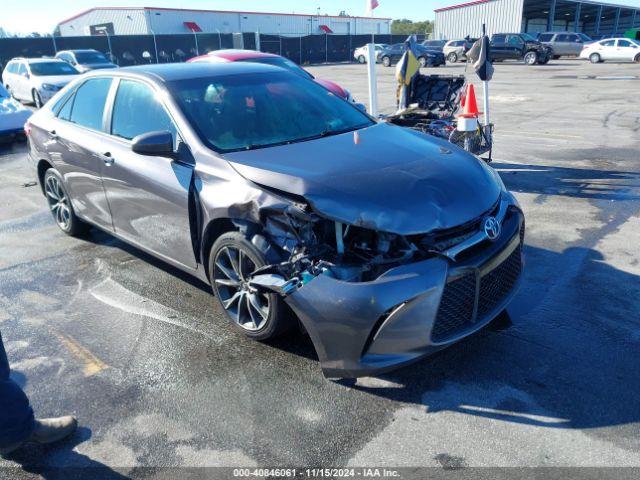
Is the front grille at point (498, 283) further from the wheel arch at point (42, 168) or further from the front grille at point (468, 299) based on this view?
the wheel arch at point (42, 168)

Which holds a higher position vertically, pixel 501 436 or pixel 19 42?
pixel 19 42

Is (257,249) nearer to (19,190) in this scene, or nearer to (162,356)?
(162,356)

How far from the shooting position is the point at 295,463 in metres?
2.55

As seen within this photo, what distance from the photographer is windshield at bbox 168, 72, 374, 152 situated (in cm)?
378

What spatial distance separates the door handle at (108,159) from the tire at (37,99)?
13561 mm

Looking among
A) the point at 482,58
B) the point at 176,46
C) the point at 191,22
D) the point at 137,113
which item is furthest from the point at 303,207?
the point at 191,22

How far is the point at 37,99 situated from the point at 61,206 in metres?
12.5

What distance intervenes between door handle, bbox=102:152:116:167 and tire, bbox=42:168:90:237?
1.21 m

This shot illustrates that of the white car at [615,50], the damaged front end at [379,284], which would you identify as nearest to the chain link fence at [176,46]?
the white car at [615,50]

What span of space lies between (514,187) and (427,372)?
14.4ft

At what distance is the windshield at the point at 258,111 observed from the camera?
3777 mm

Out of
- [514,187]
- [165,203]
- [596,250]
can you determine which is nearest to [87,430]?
[165,203]

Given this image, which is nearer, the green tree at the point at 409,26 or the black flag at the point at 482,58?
the black flag at the point at 482,58

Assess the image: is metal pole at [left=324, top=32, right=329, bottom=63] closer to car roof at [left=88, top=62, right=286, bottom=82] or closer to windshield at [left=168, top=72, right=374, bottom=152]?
car roof at [left=88, top=62, right=286, bottom=82]
